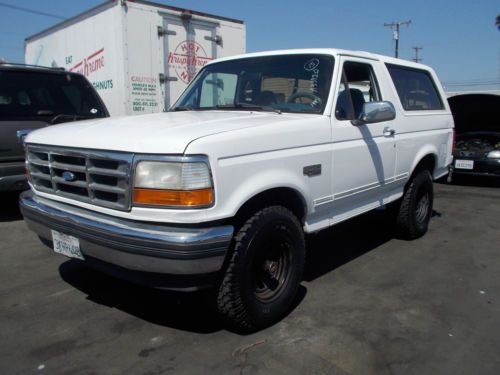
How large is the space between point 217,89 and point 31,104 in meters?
2.79

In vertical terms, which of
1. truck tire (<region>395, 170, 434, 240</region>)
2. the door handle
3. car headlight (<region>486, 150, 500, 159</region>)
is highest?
the door handle

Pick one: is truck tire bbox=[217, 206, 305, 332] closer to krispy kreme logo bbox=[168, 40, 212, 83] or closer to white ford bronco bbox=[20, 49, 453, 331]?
white ford bronco bbox=[20, 49, 453, 331]

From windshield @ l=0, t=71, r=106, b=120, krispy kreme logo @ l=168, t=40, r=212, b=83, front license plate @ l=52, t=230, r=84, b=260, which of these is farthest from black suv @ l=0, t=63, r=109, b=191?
front license plate @ l=52, t=230, r=84, b=260

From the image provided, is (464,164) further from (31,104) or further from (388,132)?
(31,104)

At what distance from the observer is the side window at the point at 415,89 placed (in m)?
4.84

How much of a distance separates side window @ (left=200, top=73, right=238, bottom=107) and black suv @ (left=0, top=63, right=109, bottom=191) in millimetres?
2171

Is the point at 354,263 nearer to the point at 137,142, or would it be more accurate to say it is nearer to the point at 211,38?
the point at 137,142

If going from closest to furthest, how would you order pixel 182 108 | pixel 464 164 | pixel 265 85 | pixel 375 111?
pixel 375 111
pixel 265 85
pixel 182 108
pixel 464 164

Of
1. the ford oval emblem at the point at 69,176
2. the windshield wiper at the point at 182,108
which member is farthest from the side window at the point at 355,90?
the ford oval emblem at the point at 69,176

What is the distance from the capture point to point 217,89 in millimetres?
4488

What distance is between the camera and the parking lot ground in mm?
2744

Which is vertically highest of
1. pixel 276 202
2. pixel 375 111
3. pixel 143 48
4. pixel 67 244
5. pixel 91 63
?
pixel 143 48

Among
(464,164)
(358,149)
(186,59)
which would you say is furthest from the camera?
(464,164)

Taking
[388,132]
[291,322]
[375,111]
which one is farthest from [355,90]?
[291,322]
